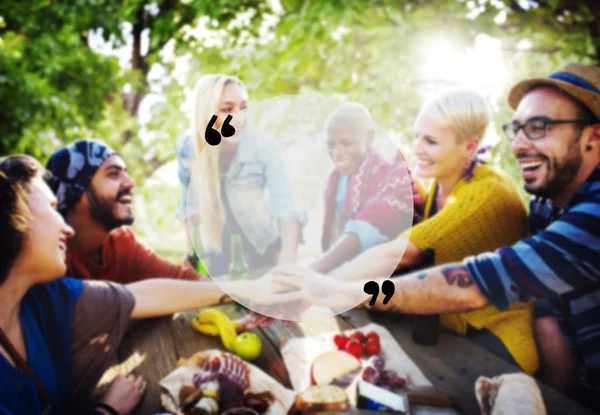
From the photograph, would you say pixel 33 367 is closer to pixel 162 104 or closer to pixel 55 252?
pixel 55 252

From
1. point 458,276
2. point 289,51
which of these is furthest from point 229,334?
point 289,51

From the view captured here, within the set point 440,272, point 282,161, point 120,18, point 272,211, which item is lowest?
point 440,272

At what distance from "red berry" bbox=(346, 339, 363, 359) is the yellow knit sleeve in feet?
1.86

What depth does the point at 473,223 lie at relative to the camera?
1957mm

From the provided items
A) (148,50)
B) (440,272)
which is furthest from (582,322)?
(148,50)

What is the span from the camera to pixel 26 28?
3.83 metres

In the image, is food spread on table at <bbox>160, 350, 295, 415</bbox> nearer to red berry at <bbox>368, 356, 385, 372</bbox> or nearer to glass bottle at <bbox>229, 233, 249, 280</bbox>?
red berry at <bbox>368, 356, 385, 372</bbox>

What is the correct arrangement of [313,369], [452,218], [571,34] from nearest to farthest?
[313,369] → [452,218] → [571,34]

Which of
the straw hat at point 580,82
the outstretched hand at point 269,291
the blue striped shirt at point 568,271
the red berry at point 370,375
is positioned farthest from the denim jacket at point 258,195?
the straw hat at point 580,82

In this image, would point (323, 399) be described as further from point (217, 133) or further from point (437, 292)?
point (217, 133)

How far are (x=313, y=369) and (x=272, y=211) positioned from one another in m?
0.78

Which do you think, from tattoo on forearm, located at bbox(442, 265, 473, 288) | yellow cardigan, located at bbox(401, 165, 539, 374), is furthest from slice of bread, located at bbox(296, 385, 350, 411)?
yellow cardigan, located at bbox(401, 165, 539, 374)

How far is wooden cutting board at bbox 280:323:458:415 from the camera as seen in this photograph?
1.65 metres

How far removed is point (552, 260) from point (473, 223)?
0.40 metres
